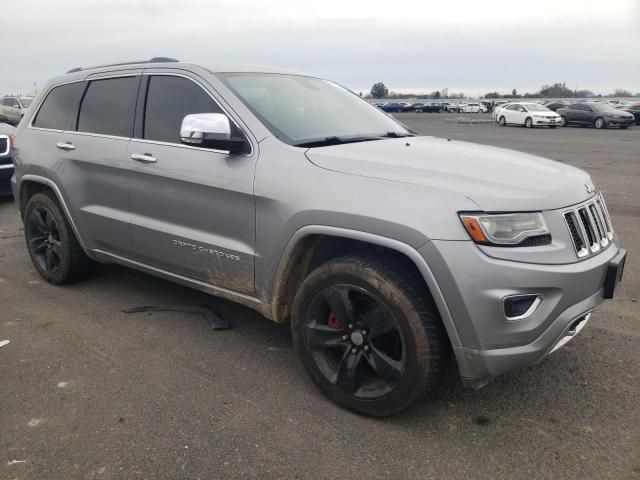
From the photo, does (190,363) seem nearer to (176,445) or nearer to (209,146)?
(176,445)

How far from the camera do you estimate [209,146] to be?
11.0ft

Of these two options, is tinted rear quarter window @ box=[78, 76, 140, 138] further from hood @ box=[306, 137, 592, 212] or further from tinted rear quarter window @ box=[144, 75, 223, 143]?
hood @ box=[306, 137, 592, 212]

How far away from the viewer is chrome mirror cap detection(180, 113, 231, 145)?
127 inches

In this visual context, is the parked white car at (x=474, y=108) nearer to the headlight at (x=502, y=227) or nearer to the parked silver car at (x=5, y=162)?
the parked silver car at (x=5, y=162)

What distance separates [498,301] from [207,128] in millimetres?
1804

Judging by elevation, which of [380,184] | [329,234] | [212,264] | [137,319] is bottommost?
[137,319]

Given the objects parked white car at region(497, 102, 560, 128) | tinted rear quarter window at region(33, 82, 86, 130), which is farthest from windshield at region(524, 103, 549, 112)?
tinted rear quarter window at region(33, 82, 86, 130)

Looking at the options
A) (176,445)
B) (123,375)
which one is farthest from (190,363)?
(176,445)

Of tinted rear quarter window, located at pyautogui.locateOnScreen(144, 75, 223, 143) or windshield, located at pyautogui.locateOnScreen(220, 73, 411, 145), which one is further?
tinted rear quarter window, located at pyautogui.locateOnScreen(144, 75, 223, 143)

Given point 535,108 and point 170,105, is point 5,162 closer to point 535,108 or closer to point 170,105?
point 170,105

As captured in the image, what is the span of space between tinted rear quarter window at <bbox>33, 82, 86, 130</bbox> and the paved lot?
1551 mm

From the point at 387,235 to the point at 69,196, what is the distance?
2.90 meters

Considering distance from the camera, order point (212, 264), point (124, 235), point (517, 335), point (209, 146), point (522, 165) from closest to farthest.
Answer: point (517, 335)
point (522, 165)
point (209, 146)
point (212, 264)
point (124, 235)

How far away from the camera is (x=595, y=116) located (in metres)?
30.5
